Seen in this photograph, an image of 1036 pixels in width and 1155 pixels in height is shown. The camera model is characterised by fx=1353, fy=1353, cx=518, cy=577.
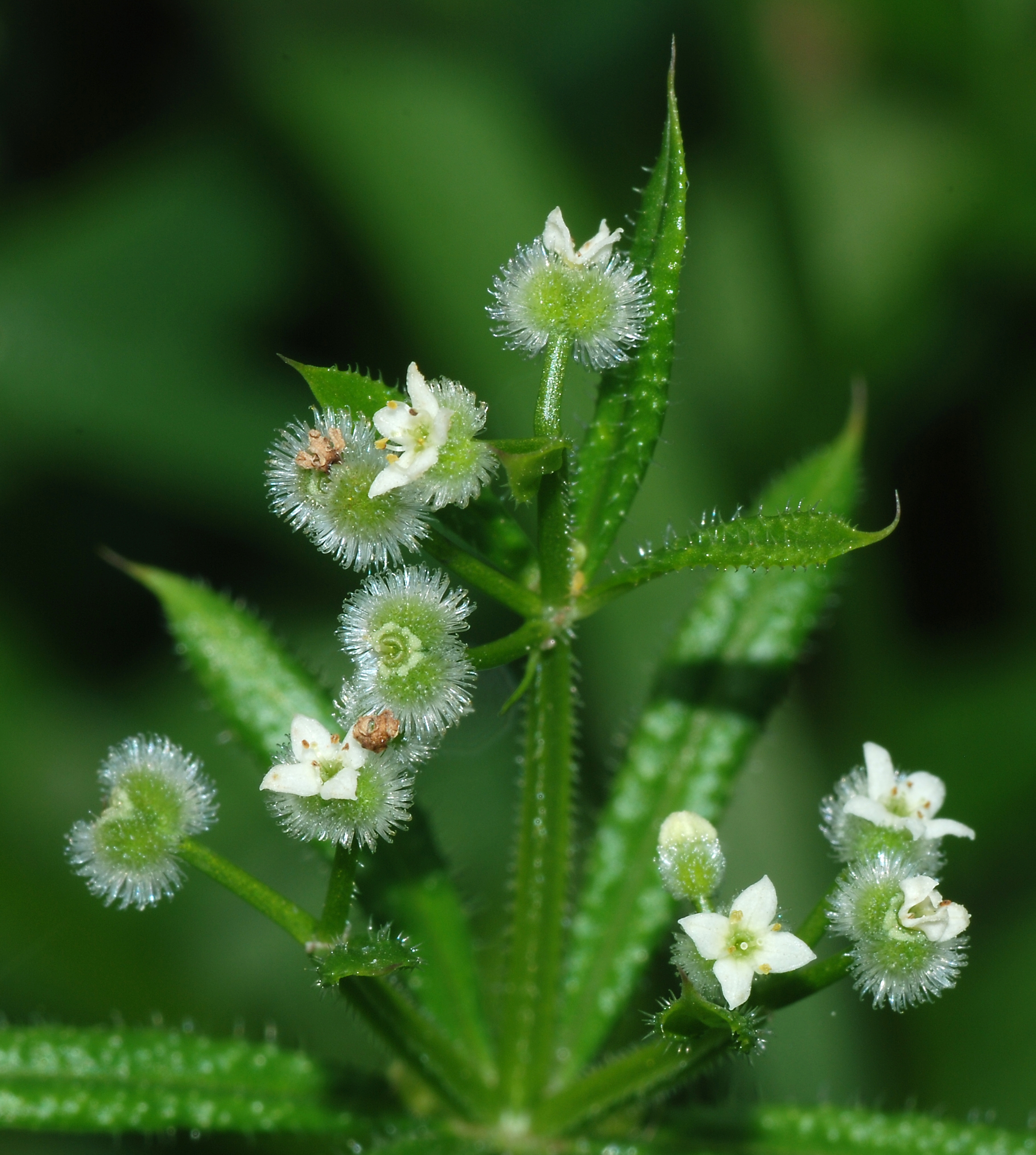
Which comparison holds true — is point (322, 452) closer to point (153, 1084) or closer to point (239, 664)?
point (239, 664)

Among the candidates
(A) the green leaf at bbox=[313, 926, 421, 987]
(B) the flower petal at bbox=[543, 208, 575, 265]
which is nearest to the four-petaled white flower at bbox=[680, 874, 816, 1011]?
(A) the green leaf at bbox=[313, 926, 421, 987]

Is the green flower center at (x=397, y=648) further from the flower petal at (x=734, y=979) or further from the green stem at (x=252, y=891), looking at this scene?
the flower petal at (x=734, y=979)

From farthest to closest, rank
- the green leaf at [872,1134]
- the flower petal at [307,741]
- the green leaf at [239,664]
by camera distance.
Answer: the green leaf at [239,664] < the green leaf at [872,1134] < the flower petal at [307,741]

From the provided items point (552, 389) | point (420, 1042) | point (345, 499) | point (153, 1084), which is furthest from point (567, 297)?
point (153, 1084)

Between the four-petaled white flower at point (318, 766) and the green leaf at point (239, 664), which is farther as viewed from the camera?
the green leaf at point (239, 664)

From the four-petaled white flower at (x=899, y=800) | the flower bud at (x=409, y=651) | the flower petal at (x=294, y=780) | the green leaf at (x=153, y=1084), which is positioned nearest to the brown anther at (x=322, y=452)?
the flower bud at (x=409, y=651)
